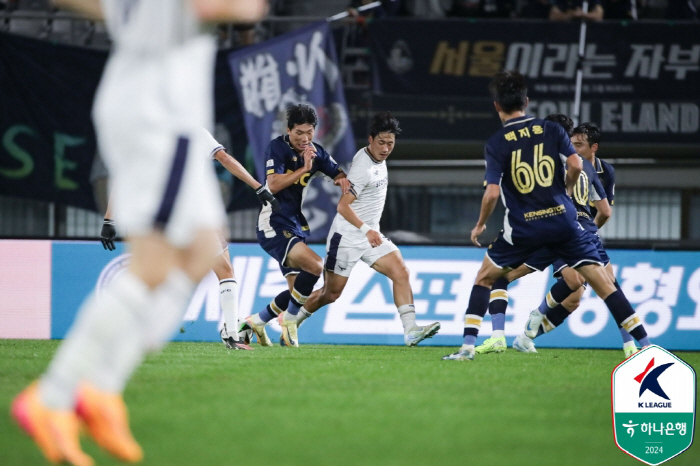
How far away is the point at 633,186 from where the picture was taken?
13805 mm

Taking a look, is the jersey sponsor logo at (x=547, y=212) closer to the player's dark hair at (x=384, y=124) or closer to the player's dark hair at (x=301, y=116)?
the player's dark hair at (x=384, y=124)

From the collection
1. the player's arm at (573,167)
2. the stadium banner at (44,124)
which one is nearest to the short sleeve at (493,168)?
the player's arm at (573,167)

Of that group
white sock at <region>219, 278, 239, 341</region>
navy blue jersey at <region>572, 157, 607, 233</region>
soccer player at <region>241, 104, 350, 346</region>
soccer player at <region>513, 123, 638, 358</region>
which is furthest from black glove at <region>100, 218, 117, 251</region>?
navy blue jersey at <region>572, 157, 607, 233</region>

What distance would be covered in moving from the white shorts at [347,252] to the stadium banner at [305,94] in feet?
10.2

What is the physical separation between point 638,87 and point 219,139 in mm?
5606

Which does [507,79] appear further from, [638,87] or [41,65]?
[41,65]

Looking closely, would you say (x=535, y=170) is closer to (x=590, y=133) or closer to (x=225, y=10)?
(x=590, y=133)

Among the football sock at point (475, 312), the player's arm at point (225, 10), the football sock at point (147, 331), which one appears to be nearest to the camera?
the player's arm at point (225, 10)

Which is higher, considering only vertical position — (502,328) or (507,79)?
(507,79)

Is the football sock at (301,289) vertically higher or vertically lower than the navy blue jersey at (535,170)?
lower

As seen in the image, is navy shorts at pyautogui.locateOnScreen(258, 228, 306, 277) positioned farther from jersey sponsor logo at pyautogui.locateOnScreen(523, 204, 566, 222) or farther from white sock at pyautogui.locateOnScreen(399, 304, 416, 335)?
jersey sponsor logo at pyautogui.locateOnScreen(523, 204, 566, 222)

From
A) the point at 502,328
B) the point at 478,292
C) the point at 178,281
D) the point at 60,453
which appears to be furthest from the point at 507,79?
the point at 60,453

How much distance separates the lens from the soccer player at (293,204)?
28.4ft

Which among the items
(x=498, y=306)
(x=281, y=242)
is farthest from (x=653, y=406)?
(x=281, y=242)
